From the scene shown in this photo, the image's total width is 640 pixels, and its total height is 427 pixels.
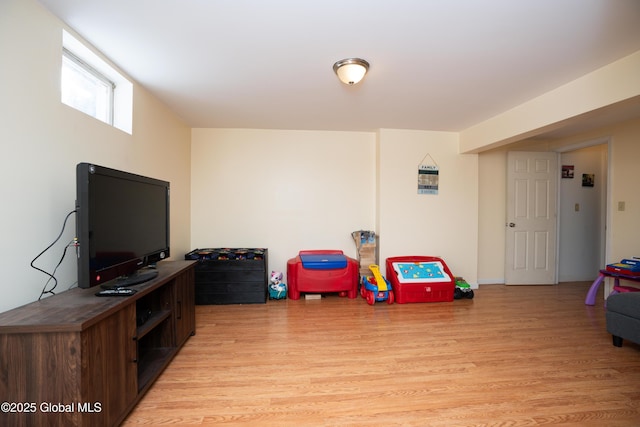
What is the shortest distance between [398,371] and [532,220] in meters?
3.70

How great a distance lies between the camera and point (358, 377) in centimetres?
188

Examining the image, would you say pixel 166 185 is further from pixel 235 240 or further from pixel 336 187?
pixel 336 187

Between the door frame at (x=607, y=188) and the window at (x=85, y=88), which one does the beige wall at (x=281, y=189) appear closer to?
the window at (x=85, y=88)

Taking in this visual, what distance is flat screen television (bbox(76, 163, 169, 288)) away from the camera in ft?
4.48

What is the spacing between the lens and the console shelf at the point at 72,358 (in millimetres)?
1093

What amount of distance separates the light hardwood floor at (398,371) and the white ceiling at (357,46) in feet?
7.65

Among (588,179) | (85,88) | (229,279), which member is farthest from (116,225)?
(588,179)

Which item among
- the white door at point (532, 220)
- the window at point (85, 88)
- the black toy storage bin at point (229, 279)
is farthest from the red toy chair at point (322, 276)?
the white door at point (532, 220)

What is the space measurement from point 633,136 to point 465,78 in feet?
9.31

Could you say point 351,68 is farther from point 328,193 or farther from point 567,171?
point 567,171

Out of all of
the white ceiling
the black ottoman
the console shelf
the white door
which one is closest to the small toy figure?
the console shelf

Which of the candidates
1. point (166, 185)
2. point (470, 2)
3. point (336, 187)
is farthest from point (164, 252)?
point (470, 2)

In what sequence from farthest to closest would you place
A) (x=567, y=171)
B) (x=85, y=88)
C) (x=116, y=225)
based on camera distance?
(x=567, y=171)
(x=85, y=88)
(x=116, y=225)

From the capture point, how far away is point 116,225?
1.62 meters
